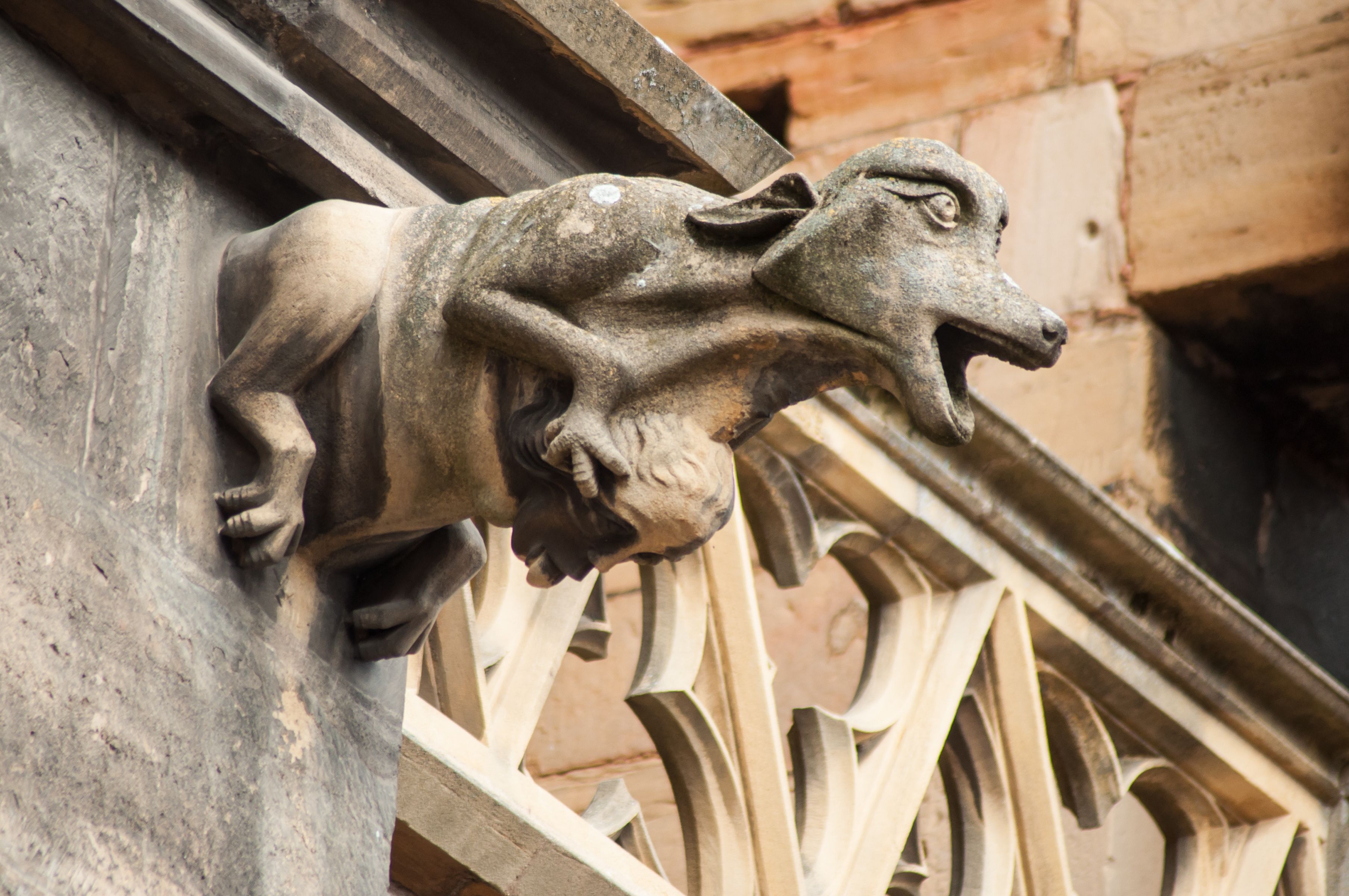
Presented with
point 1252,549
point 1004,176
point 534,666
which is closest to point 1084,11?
point 1004,176

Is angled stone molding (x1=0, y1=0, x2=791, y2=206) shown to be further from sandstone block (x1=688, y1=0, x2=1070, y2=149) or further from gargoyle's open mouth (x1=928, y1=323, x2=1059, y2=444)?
sandstone block (x1=688, y1=0, x2=1070, y2=149)

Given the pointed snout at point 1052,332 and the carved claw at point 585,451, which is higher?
the pointed snout at point 1052,332

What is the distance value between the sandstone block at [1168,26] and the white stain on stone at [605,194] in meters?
3.42

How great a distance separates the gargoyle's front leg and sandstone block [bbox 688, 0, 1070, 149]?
140 inches

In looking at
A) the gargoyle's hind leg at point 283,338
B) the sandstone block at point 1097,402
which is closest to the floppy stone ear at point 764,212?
the gargoyle's hind leg at point 283,338

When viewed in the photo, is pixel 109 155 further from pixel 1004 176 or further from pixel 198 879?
pixel 1004 176

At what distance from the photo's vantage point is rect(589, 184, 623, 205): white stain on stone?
5.43ft

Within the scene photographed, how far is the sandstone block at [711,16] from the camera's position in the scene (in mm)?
5242

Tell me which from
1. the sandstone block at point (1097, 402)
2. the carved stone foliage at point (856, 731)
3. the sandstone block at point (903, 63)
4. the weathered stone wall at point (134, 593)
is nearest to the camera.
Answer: the weathered stone wall at point (134, 593)

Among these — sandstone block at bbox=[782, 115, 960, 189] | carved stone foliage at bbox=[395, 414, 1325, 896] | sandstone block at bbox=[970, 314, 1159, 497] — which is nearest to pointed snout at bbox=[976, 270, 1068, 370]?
carved stone foliage at bbox=[395, 414, 1325, 896]

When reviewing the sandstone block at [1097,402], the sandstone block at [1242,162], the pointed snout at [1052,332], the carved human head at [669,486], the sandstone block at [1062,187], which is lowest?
the carved human head at [669,486]

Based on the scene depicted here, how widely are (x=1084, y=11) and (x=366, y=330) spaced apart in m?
3.61

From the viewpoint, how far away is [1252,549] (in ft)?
15.5

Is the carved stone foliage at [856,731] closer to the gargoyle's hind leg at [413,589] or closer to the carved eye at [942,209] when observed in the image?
the gargoyle's hind leg at [413,589]
